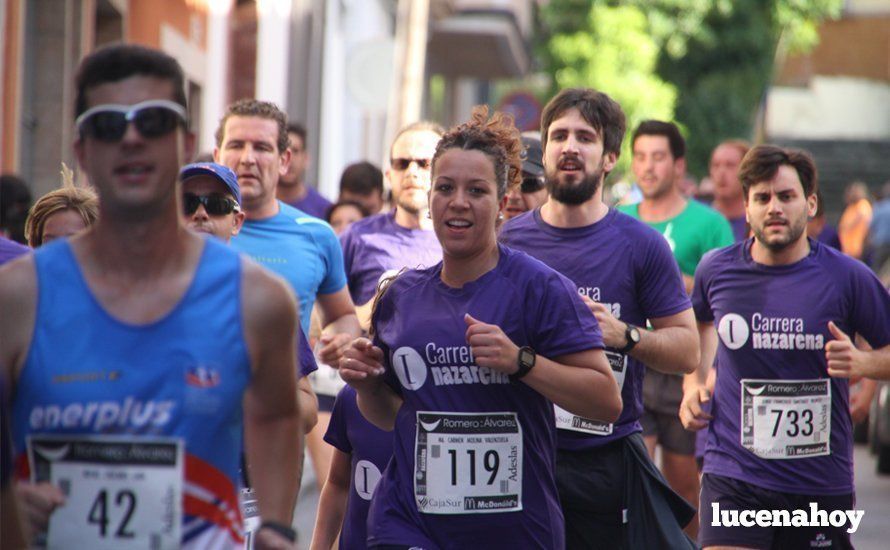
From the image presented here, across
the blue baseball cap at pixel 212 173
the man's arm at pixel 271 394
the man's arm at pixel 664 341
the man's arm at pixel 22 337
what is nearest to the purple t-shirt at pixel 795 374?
the man's arm at pixel 664 341

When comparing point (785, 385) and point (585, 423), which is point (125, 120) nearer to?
point (585, 423)

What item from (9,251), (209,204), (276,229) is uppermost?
(209,204)

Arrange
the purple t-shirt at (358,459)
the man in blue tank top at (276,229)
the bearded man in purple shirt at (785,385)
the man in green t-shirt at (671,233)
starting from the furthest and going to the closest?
the man in green t-shirt at (671,233) < the man in blue tank top at (276,229) < the bearded man in purple shirt at (785,385) < the purple t-shirt at (358,459)

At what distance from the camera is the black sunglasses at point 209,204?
5.79m

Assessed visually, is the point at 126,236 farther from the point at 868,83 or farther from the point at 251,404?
the point at 868,83

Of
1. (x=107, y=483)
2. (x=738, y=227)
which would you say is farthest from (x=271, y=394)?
(x=738, y=227)

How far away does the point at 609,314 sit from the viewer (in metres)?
6.03

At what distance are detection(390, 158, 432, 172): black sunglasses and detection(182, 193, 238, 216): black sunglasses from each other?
254cm

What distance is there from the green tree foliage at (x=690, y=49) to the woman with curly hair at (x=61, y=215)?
85.4 ft

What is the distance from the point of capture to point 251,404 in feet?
12.3

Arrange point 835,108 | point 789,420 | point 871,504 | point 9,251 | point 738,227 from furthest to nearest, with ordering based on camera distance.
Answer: point 835,108
point 871,504
point 738,227
point 789,420
point 9,251

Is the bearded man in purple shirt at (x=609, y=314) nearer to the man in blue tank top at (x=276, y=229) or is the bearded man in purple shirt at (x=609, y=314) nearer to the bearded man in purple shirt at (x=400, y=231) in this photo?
the man in blue tank top at (x=276, y=229)

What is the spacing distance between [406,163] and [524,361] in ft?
12.1

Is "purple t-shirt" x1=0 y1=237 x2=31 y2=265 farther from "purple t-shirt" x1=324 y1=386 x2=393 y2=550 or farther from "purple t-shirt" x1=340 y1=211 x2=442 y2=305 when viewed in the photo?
"purple t-shirt" x1=340 y1=211 x2=442 y2=305
